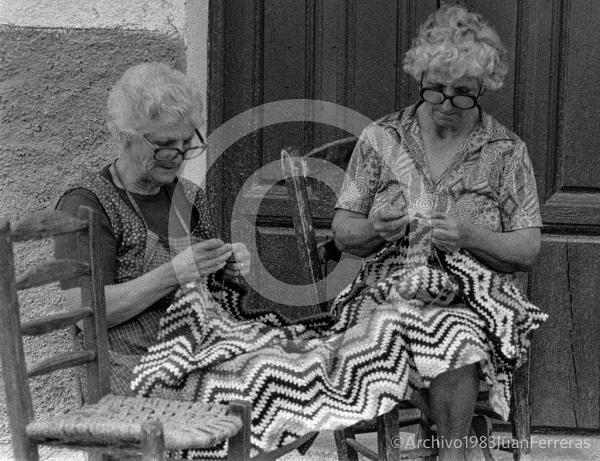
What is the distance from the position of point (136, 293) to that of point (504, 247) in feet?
3.57

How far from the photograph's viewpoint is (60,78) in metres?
3.55

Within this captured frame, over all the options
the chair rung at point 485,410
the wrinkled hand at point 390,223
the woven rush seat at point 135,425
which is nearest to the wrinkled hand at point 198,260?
the woven rush seat at point 135,425

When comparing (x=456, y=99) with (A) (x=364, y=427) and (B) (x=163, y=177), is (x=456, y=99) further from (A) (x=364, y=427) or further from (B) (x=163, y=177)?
(A) (x=364, y=427)

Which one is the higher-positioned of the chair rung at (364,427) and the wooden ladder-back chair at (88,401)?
the wooden ladder-back chair at (88,401)

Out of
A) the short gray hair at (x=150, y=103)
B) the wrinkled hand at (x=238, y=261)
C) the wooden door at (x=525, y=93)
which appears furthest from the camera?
the wooden door at (x=525, y=93)

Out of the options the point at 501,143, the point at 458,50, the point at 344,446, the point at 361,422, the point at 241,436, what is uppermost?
the point at 458,50

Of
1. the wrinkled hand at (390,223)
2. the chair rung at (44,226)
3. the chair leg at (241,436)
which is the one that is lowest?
the chair leg at (241,436)

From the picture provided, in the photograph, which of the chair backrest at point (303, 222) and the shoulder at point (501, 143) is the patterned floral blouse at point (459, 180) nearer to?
the shoulder at point (501, 143)

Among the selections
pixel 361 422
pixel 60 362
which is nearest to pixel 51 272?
pixel 60 362

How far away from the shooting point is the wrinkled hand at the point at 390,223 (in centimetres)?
308

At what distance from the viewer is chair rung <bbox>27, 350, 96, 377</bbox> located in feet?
8.48

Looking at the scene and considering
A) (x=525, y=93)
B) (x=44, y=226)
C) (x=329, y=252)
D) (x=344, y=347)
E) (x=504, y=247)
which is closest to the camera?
(x=44, y=226)

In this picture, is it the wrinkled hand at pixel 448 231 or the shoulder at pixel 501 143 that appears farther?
the shoulder at pixel 501 143

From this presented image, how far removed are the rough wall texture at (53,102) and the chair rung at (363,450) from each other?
42.9 inches
